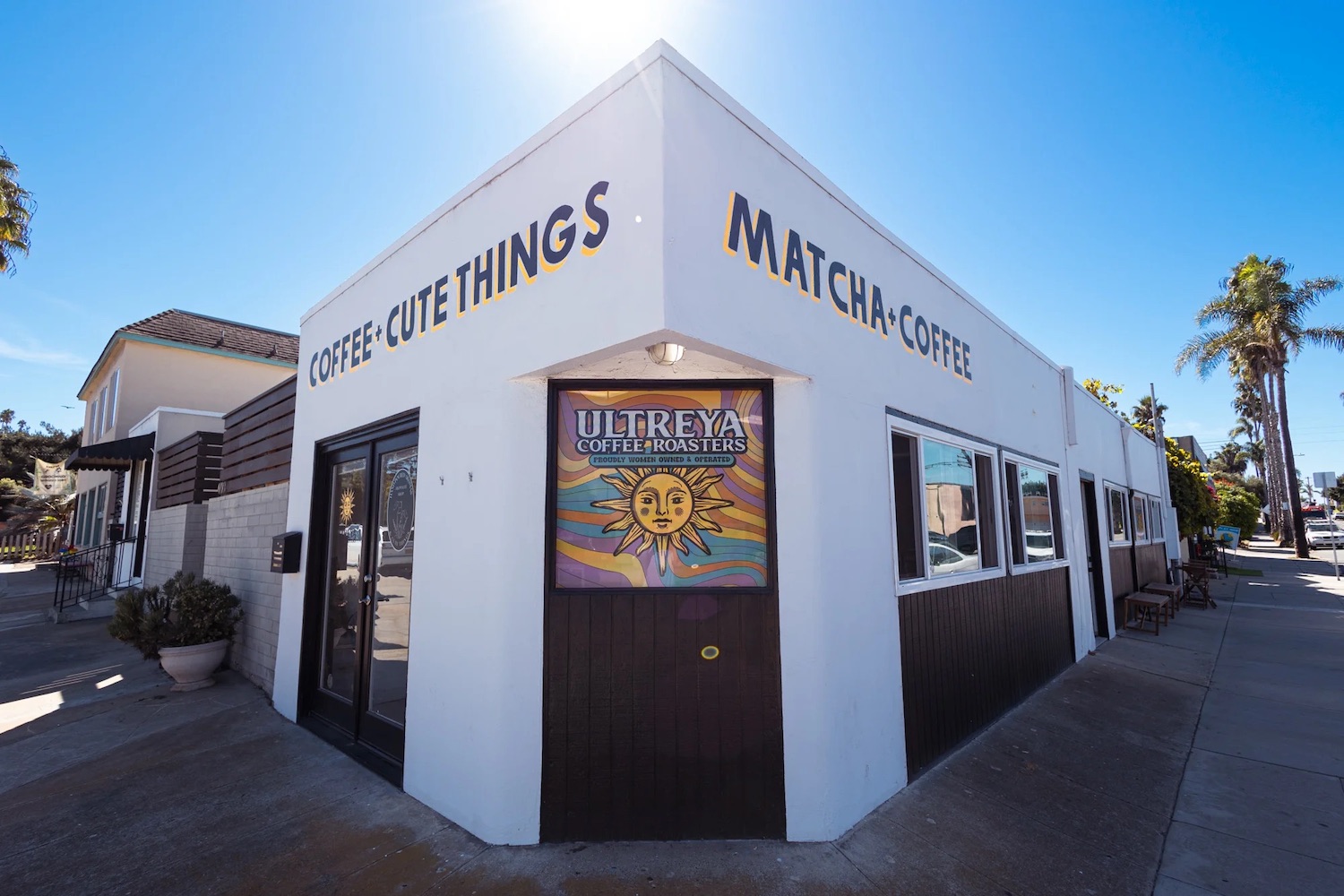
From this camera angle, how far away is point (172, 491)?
1061 cm

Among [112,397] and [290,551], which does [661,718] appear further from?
[112,397]

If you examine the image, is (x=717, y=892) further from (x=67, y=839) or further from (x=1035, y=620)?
(x=1035, y=620)

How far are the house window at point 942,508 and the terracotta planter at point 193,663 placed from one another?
737 cm

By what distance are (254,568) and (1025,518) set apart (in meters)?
8.95

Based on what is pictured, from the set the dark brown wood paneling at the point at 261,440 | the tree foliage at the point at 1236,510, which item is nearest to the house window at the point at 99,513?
the dark brown wood paneling at the point at 261,440

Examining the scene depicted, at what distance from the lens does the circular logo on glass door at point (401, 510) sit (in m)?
4.74

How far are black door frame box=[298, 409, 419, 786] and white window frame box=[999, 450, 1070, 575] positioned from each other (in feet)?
19.5

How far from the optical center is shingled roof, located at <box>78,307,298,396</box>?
16.4 meters

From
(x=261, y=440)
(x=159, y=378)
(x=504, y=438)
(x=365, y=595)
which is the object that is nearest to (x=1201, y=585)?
(x=504, y=438)

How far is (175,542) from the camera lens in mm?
9891

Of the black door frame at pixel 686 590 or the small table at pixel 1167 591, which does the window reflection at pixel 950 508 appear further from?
the small table at pixel 1167 591

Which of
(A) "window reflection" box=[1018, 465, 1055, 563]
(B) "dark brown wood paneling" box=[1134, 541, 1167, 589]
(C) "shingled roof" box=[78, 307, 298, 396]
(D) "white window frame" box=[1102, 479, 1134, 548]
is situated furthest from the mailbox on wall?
(B) "dark brown wood paneling" box=[1134, 541, 1167, 589]

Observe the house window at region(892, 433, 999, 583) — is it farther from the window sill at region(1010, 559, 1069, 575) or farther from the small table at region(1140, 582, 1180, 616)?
the small table at region(1140, 582, 1180, 616)

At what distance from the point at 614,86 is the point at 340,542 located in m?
4.50
